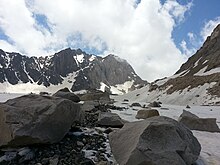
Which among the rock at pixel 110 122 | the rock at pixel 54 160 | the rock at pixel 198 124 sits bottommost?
the rock at pixel 54 160

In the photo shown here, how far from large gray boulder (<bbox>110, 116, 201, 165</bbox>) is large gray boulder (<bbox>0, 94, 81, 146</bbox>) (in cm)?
199

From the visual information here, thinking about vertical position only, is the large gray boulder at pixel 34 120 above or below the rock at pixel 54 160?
above

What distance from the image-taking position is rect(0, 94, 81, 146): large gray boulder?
9.76 meters

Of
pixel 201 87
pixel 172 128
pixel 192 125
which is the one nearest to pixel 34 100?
pixel 172 128

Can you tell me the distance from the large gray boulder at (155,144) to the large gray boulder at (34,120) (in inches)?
78.3

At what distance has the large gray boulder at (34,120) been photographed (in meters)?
Answer: 9.76

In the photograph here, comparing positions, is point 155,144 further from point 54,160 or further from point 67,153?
point 54,160

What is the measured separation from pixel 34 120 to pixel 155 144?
4167mm

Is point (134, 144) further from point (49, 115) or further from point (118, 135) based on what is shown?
→ point (49, 115)

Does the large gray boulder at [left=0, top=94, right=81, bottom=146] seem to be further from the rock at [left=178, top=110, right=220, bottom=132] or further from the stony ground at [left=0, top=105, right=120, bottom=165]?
the rock at [left=178, top=110, right=220, bottom=132]

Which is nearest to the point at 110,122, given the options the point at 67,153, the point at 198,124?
the point at 67,153

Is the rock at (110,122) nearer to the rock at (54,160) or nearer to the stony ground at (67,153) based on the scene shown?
the stony ground at (67,153)

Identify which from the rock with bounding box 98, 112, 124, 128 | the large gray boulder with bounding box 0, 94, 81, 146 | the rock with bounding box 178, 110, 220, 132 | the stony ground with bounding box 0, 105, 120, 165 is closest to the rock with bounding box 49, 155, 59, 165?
the stony ground with bounding box 0, 105, 120, 165

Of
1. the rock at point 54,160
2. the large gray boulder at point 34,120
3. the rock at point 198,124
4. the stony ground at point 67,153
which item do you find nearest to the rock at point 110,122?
the stony ground at point 67,153
